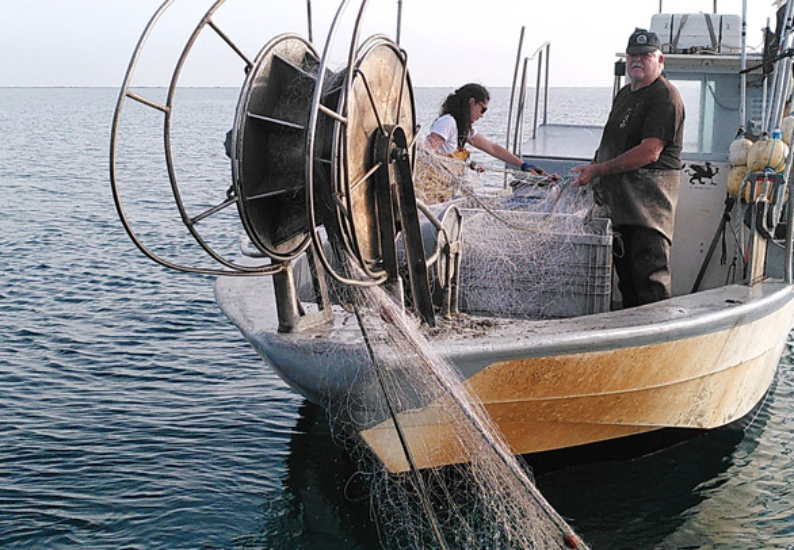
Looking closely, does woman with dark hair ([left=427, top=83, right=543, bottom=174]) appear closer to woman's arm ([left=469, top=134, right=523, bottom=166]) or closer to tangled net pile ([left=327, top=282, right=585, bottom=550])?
woman's arm ([left=469, top=134, right=523, bottom=166])

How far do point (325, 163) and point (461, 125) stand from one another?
3.18 metres

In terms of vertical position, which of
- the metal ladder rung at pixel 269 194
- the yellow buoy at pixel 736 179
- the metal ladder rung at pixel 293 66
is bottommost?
the yellow buoy at pixel 736 179

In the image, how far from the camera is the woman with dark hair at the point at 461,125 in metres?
7.20

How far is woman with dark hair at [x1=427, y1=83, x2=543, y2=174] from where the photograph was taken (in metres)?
7.20

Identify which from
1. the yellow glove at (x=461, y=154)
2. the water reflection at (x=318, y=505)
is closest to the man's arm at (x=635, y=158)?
the yellow glove at (x=461, y=154)

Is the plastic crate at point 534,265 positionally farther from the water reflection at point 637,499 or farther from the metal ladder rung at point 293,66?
the metal ladder rung at point 293,66

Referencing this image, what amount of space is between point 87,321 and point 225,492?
508 cm

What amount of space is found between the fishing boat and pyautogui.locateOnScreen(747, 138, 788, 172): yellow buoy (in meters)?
0.02

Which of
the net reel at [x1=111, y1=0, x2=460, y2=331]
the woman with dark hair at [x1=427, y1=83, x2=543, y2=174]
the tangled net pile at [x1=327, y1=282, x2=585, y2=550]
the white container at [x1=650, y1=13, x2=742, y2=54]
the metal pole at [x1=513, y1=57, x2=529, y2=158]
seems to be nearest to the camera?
the net reel at [x1=111, y1=0, x2=460, y2=331]

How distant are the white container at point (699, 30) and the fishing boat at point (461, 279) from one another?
5.71ft

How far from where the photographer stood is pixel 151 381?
8727 mm

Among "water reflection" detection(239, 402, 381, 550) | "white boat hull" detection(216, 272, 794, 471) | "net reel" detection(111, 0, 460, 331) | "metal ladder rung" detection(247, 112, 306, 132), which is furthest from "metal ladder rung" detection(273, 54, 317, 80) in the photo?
"water reflection" detection(239, 402, 381, 550)

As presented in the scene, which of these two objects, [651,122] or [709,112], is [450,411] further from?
[709,112]

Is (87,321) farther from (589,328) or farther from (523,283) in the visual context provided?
(589,328)
